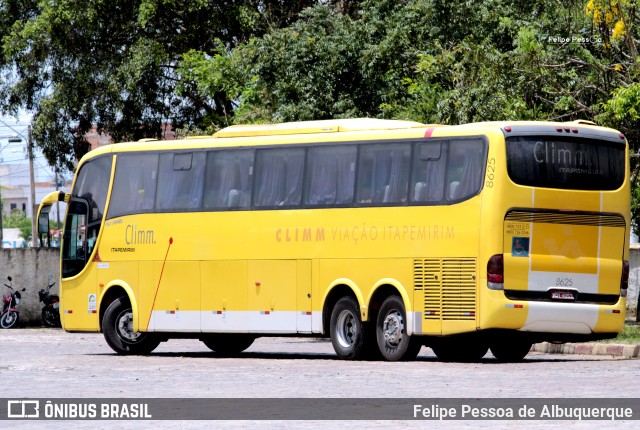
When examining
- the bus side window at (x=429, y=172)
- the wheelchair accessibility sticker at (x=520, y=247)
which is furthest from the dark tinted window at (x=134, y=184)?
the wheelchair accessibility sticker at (x=520, y=247)

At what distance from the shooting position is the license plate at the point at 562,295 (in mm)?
20203

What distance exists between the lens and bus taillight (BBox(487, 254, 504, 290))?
1978cm

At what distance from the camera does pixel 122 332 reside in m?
24.5

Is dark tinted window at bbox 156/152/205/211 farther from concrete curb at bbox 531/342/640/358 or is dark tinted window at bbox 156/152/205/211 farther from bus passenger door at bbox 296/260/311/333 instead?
concrete curb at bbox 531/342/640/358

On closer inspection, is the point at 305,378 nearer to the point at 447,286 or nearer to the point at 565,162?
the point at 447,286

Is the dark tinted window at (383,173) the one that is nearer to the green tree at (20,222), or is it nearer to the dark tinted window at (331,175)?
the dark tinted window at (331,175)

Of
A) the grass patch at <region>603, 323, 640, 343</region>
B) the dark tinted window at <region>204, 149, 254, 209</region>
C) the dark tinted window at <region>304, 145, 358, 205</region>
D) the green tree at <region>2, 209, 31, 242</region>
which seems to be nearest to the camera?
the dark tinted window at <region>304, 145, 358, 205</region>

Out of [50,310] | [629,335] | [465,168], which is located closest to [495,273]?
[465,168]

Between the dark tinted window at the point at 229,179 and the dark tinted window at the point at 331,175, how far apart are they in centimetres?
121


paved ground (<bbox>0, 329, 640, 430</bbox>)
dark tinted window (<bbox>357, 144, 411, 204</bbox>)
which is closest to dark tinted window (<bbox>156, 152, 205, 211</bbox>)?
paved ground (<bbox>0, 329, 640, 430</bbox>)

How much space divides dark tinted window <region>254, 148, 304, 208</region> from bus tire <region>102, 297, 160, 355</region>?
334 cm

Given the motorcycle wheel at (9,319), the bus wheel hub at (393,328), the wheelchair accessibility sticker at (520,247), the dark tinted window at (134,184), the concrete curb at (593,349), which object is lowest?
the motorcycle wheel at (9,319)

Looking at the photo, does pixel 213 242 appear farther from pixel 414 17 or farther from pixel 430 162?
pixel 414 17

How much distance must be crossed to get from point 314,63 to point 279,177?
411 inches
